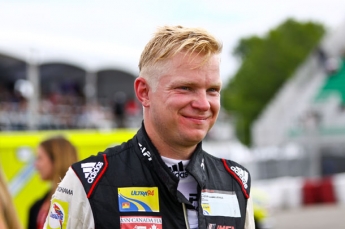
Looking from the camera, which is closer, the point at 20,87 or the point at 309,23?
the point at 20,87

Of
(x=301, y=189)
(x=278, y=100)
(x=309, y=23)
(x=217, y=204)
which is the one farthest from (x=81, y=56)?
(x=309, y=23)

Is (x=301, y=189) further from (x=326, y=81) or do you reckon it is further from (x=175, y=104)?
(x=326, y=81)

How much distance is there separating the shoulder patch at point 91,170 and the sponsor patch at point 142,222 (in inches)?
6.2

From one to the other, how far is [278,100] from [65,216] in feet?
122

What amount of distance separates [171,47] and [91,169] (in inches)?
19.6

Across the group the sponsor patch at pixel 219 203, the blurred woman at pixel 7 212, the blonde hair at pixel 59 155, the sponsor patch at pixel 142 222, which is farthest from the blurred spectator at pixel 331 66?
the sponsor patch at pixel 142 222

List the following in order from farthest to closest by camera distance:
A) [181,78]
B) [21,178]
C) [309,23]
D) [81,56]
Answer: [309,23]
[81,56]
[21,178]
[181,78]

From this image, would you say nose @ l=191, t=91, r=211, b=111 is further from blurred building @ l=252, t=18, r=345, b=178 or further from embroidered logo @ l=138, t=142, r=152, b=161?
blurred building @ l=252, t=18, r=345, b=178

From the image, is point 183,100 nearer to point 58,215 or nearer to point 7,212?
point 58,215

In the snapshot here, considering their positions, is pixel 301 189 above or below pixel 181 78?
below

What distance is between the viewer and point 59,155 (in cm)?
495

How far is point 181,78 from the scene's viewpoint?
2.23 m

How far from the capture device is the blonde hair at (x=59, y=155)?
4895 mm

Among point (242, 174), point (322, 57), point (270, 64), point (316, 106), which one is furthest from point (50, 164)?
point (270, 64)
